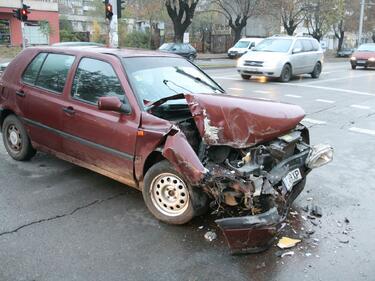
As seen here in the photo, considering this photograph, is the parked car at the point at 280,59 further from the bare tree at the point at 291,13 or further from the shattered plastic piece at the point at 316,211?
the bare tree at the point at 291,13

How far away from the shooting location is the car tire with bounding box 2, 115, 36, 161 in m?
5.76

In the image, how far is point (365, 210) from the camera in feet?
15.6

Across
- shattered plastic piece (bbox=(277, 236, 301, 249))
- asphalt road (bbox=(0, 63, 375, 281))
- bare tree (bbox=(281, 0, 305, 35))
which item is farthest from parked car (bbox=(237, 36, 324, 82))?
bare tree (bbox=(281, 0, 305, 35))

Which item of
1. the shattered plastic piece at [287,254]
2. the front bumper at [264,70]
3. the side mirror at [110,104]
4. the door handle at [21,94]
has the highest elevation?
the side mirror at [110,104]

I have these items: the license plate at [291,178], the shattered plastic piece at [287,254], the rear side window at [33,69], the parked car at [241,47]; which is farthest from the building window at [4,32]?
the shattered plastic piece at [287,254]

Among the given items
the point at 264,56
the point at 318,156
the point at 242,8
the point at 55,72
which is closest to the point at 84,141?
the point at 55,72

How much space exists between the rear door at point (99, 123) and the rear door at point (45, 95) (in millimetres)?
197

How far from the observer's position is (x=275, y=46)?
1788 cm

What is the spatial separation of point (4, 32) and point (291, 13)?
94.4 feet

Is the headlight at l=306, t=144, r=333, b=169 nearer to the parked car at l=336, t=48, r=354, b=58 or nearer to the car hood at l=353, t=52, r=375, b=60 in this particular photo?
the car hood at l=353, t=52, r=375, b=60

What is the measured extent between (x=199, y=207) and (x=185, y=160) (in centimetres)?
52

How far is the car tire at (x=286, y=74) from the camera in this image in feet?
56.8

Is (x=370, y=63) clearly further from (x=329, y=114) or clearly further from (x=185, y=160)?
(x=185, y=160)

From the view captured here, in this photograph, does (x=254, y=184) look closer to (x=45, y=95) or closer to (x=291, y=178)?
(x=291, y=178)
